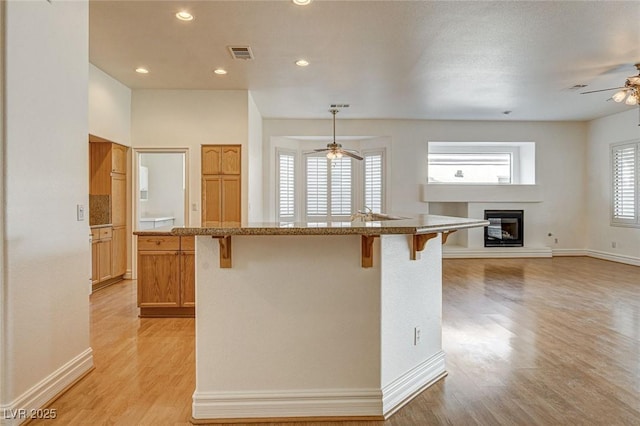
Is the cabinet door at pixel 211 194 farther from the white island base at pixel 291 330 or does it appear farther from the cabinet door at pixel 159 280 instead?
the white island base at pixel 291 330

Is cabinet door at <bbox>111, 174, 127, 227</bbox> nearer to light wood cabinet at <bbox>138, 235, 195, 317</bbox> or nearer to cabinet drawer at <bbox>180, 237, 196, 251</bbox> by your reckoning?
light wood cabinet at <bbox>138, 235, 195, 317</bbox>

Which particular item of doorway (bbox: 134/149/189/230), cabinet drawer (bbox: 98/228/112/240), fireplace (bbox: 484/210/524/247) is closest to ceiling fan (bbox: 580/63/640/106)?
fireplace (bbox: 484/210/524/247)

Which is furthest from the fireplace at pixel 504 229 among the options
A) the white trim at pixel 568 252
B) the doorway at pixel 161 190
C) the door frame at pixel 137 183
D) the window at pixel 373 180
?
the doorway at pixel 161 190

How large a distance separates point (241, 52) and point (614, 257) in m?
7.88

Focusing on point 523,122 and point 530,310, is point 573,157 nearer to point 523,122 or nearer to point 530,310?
point 523,122

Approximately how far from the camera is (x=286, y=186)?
28.0ft

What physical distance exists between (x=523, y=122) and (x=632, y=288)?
13.7 feet

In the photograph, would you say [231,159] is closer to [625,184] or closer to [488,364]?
[488,364]

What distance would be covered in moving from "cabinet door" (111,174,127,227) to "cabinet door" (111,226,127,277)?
12 centimetres

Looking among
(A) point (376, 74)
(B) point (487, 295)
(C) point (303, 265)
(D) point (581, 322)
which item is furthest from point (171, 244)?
(D) point (581, 322)

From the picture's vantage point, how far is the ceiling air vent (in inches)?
171

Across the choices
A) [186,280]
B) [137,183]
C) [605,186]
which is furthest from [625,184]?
[137,183]

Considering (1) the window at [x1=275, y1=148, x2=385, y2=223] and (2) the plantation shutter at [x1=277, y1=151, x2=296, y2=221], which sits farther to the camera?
(1) the window at [x1=275, y1=148, x2=385, y2=223]

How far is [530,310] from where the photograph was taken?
14.1 ft
